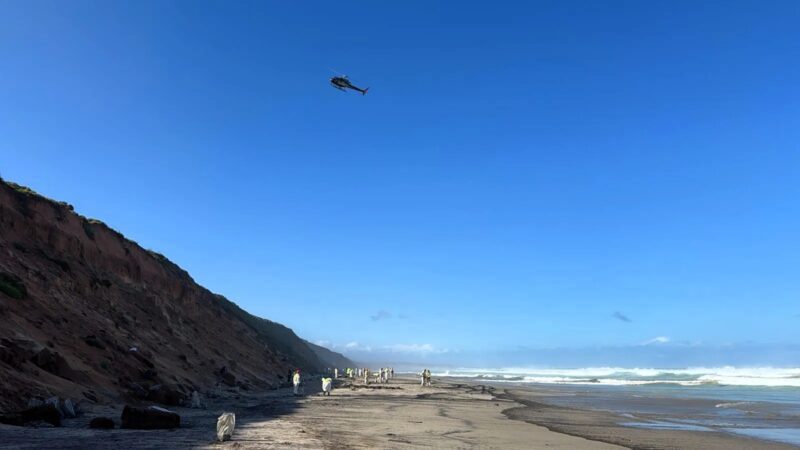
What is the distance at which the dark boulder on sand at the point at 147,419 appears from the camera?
12906 mm

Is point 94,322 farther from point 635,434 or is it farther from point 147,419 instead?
point 635,434

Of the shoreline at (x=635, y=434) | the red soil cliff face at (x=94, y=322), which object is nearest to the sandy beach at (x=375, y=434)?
the shoreline at (x=635, y=434)

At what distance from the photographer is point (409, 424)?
17.2 metres

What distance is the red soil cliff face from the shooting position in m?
18.3

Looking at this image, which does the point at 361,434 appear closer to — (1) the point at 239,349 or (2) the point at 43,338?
(2) the point at 43,338

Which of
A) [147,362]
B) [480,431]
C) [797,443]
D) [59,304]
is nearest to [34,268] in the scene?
[59,304]

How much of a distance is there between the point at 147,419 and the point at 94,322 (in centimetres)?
1708

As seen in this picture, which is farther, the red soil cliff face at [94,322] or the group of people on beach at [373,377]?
the group of people on beach at [373,377]

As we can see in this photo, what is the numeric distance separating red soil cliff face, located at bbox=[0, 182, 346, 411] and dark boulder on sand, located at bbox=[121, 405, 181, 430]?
2.77 metres

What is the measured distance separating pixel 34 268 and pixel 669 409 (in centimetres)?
3340

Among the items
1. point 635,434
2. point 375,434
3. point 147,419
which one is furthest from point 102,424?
point 635,434

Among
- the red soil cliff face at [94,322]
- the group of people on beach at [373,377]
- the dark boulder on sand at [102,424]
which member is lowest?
the group of people on beach at [373,377]

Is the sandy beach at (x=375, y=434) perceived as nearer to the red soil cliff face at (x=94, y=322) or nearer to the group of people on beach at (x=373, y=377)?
the red soil cliff face at (x=94, y=322)

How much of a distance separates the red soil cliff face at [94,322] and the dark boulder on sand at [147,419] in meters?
2.77
